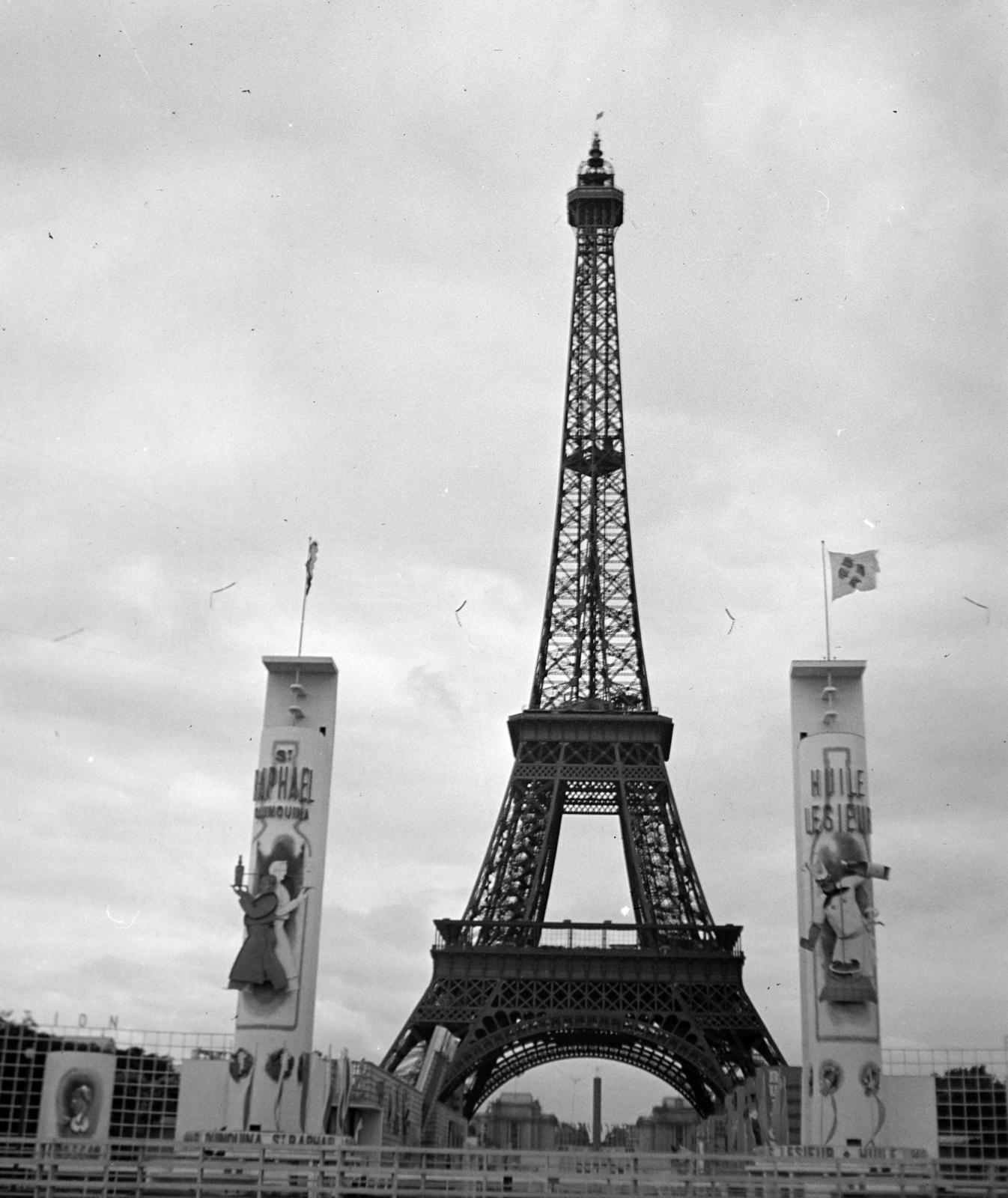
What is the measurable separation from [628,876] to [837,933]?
1357 inches

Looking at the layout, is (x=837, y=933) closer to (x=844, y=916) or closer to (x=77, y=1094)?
(x=844, y=916)

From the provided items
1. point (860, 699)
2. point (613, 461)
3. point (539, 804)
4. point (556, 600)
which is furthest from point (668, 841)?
point (860, 699)

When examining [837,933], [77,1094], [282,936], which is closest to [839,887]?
[837,933]

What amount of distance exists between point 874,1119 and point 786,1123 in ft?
32.7

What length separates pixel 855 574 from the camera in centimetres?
5784

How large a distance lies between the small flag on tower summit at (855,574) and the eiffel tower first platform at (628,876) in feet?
98.2

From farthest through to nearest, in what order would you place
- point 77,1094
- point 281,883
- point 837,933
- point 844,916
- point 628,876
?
point 628,876 → point 281,883 → point 77,1094 → point 844,916 → point 837,933

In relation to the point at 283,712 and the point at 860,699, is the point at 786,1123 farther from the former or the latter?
the point at 283,712

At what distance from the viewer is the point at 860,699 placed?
2270 inches

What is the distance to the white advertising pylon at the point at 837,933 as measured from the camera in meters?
52.9

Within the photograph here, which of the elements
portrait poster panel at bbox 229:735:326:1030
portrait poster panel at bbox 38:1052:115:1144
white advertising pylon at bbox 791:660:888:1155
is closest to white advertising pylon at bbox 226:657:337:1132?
portrait poster panel at bbox 229:735:326:1030

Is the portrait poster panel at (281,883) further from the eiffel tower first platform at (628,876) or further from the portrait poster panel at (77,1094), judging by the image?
the eiffel tower first platform at (628,876)

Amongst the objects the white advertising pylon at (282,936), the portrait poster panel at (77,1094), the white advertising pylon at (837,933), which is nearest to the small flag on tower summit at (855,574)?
the white advertising pylon at (837,933)

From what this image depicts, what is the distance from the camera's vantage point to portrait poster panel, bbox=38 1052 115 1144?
54344mm
